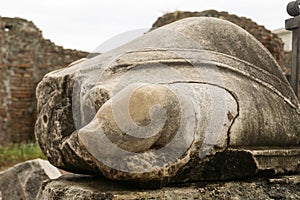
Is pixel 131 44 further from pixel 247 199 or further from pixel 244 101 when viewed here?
pixel 247 199

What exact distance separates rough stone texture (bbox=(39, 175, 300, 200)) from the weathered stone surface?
0.12 ft

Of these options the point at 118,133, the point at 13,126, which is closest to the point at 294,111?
the point at 118,133

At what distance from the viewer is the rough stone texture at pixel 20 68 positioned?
31.7 feet

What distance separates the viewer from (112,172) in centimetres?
159

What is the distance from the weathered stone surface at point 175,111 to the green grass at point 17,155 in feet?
18.5

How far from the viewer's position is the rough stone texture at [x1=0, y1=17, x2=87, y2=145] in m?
9.65

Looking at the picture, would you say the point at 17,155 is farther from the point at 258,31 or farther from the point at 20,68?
the point at 258,31

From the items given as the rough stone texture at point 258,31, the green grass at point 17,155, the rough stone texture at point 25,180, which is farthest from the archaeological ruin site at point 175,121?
the rough stone texture at point 258,31

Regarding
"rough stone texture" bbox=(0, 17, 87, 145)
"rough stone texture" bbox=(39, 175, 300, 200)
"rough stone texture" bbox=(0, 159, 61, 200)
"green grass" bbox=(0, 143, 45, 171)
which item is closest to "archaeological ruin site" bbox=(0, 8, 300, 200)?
"rough stone texture" bbox=(39, 175, 300, 200)

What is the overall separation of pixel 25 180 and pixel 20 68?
6.93 m

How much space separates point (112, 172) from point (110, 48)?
0.73 metres

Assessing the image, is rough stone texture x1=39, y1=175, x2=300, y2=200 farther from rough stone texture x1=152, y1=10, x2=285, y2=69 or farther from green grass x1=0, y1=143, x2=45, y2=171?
rough stone texture x1=152, y1=10, x2=285, y2=69

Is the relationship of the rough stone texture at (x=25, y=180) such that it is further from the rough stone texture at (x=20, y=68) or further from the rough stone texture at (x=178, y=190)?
the rough stone texture at (x=20, y=68)

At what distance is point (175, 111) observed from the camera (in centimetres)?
161
